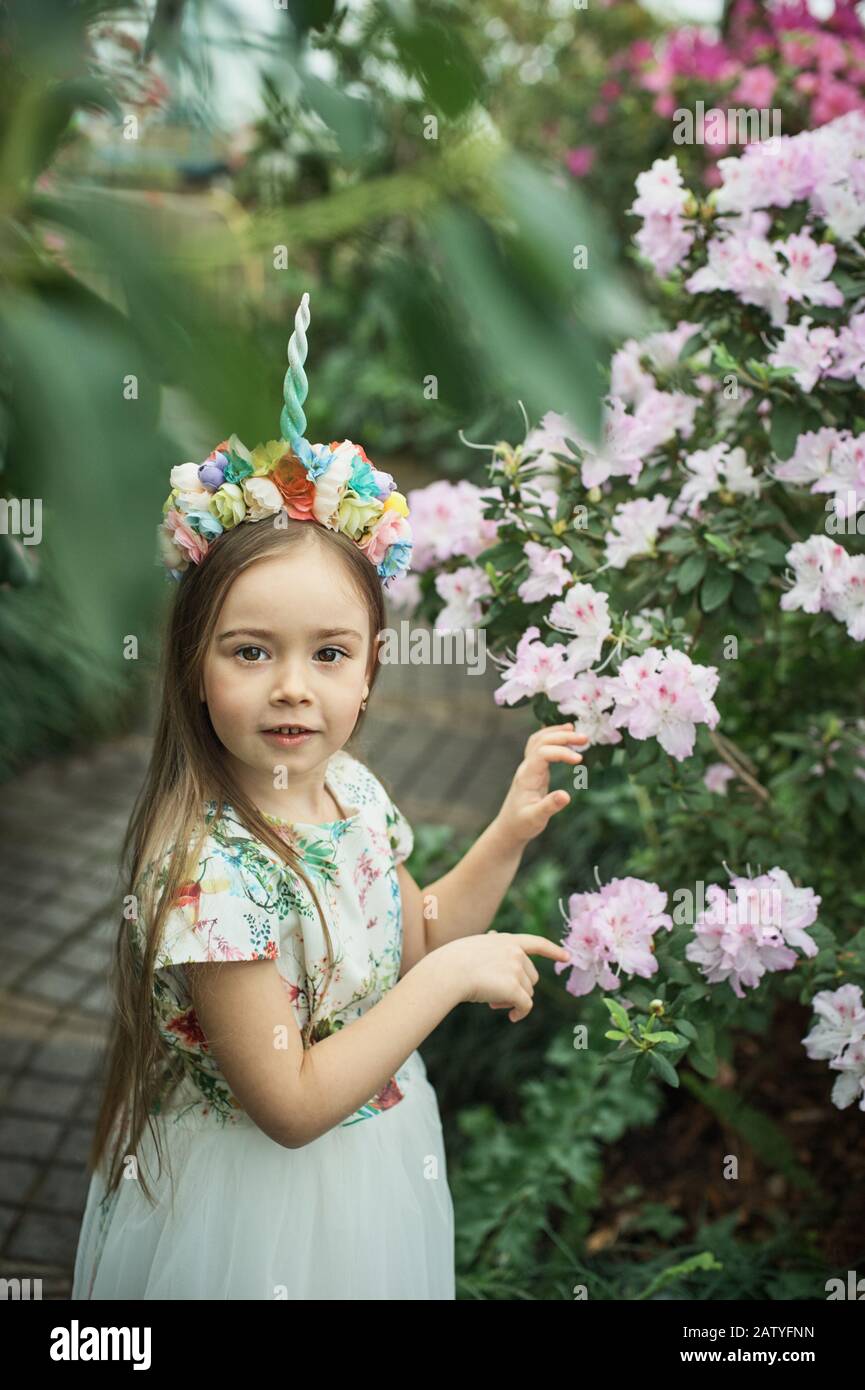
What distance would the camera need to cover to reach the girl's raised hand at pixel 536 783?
1.44m

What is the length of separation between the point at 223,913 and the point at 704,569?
762 millimetres

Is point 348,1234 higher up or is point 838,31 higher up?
point 838,31

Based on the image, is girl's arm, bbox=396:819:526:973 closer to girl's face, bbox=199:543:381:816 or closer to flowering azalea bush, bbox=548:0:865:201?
girl's face, bbox=199:543:381:816

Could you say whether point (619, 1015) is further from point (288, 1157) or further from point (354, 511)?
point (354, 511)

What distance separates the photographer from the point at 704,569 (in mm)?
1574

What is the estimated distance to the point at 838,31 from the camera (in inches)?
156

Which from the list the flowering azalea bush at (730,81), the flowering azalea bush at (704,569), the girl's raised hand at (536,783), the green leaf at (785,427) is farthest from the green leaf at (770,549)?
the flowering azalea bush at (730,81)

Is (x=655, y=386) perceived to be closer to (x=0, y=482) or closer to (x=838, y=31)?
(x=0, y=482)

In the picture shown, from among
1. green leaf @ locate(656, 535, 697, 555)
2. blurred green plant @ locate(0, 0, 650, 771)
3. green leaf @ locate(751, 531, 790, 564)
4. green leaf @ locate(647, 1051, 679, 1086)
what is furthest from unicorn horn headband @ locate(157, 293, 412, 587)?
blurred green plant @ locate(0, 0, 650, 771)

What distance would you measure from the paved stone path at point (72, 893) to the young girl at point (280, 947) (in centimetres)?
25

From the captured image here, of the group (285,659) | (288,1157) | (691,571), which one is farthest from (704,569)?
(288,1157)

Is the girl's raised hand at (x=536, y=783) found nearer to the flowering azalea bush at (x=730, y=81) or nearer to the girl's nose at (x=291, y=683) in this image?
the girl's nose at (x=291, y=683)
